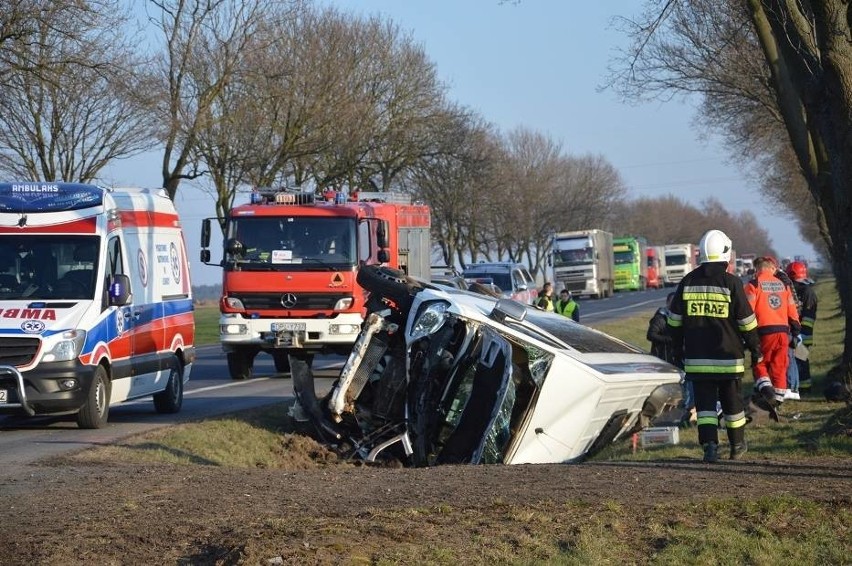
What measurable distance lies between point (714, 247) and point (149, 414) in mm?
8711

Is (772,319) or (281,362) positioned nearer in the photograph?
(772,319)

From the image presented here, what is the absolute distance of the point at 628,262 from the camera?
81.5 metres

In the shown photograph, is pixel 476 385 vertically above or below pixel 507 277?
below

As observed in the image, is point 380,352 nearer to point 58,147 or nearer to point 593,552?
point 593,552

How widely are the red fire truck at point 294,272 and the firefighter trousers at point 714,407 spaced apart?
1064 centimetres

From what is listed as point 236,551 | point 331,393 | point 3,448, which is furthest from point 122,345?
point 236,551

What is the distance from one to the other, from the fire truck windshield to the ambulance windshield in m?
6.28

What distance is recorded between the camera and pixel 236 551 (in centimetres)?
648

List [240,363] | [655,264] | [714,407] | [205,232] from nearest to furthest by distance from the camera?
[714,407], [205,232], [240,363], [655,264]

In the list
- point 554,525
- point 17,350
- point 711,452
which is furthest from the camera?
point 17,350

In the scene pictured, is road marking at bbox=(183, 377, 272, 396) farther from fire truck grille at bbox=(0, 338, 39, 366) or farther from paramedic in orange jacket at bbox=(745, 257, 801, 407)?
paramedic in orange jacket at bbox=(745, 257, 801, 407)

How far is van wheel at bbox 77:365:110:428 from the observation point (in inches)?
539

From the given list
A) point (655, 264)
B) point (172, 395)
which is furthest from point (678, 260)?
point (172, 395)

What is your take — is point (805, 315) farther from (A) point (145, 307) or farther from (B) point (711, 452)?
(A) point (145, 307)
